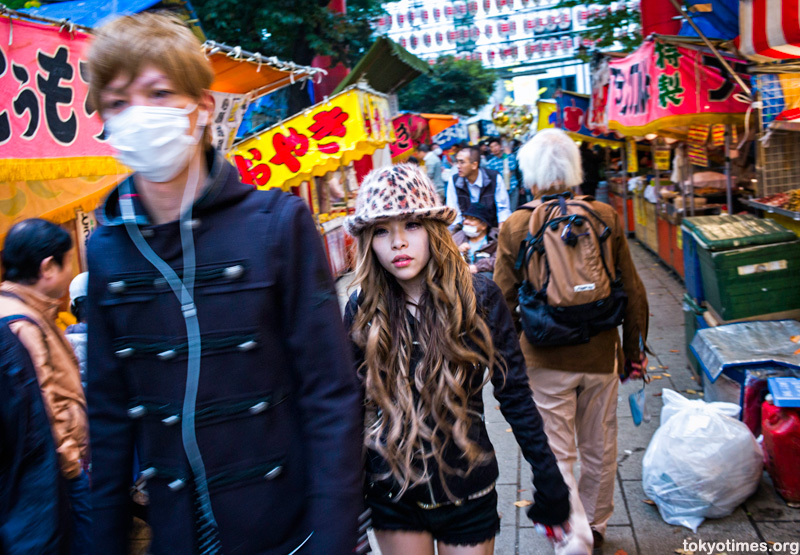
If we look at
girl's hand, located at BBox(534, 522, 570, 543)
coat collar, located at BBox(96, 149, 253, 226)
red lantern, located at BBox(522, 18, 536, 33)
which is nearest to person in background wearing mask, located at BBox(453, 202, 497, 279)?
girl's hand, located at BBox(534, 522, 570, 543)

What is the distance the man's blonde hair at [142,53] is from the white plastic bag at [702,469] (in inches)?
136

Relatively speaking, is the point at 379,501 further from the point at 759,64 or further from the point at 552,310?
the point at 759,64

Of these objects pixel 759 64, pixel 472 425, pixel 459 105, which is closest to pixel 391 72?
pixel 759 64

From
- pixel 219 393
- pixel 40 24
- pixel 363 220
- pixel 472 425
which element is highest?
pixel 40 24

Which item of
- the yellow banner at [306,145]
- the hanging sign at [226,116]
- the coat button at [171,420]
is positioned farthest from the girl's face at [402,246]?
the yellow banner at [306,145]

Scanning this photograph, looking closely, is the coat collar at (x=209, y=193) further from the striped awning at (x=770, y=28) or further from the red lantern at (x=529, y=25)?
the red lantern at (x=529, y=25)

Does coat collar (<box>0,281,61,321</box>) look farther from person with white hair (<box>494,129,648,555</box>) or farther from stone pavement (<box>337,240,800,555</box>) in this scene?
stone pavement (<box>337,240,800,555</box>)

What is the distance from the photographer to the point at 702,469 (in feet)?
12.2

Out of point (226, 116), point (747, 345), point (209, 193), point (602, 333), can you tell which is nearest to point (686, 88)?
point (747, 345)

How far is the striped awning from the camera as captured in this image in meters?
4.41

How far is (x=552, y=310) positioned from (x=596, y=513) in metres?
1.21

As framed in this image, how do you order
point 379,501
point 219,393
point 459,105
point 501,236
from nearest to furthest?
point 219,393 → point 379,501 → point 501,236 → point 459,105

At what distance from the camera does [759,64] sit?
5750 millimetres

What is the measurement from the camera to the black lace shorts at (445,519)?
222cm
